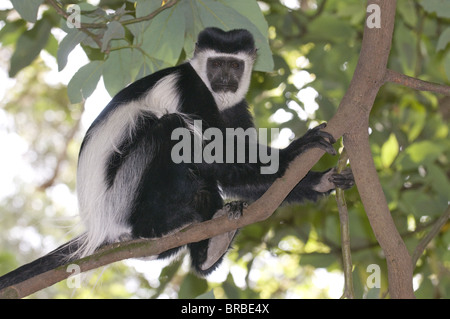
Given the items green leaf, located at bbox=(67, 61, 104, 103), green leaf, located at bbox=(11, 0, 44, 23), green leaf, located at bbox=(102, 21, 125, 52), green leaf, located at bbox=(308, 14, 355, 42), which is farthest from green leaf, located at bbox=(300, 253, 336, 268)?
green leaf, located at bbox=(11, 0, 44, 23)

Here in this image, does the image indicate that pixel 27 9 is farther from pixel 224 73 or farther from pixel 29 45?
pixel 224 73

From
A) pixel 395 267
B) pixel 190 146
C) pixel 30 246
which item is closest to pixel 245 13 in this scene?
pixel 190 146

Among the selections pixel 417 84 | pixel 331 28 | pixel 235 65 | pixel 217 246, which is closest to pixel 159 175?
pixel 217 246

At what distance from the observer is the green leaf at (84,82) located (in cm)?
249

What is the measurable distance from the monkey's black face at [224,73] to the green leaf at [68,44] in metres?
0.89

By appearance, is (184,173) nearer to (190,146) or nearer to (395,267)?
(190,146)

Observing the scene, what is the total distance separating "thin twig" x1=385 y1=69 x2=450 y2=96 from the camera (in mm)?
1971

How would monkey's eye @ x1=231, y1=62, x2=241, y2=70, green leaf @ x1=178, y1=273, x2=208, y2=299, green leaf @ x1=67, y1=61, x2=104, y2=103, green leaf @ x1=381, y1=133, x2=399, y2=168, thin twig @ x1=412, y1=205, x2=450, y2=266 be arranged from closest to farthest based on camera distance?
thin twig @ x1=412, y1=205, x2=450, y2=266 → green leaf @ x1=67, y1=61, x2=104, y2=103 → monkey's eye @ x1=231, y1=62, x2=241, y2=70 → green leaf @ x1=178, y1=273, x2=208, y2=299 → green leaf @ x1=381, y1=133, x2=399, y2=168

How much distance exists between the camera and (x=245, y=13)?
2324 mm

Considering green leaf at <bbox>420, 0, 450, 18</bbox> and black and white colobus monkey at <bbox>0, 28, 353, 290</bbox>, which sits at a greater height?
green leaf at <bbox>420, 0, 450, 18</bbox>

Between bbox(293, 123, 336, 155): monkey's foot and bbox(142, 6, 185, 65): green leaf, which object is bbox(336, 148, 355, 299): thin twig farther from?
bbox(142, 6, 185, 65): green leaf

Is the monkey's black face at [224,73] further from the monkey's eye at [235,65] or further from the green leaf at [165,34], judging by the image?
the green leaf at [165,34]

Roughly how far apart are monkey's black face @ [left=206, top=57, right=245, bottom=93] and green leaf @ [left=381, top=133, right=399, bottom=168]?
1.06m

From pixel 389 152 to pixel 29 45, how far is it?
2198 mm
